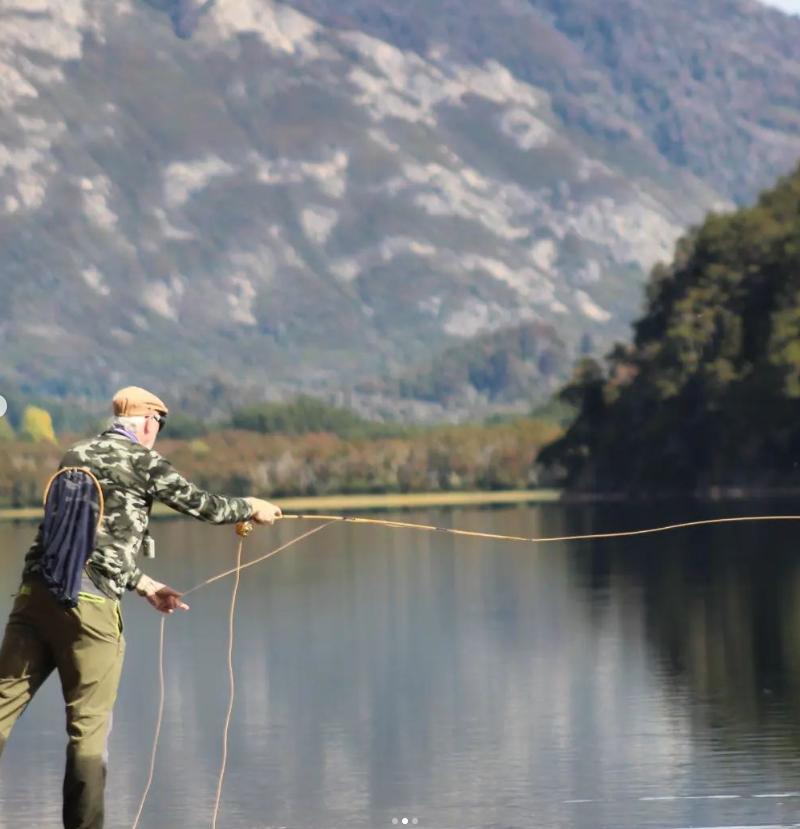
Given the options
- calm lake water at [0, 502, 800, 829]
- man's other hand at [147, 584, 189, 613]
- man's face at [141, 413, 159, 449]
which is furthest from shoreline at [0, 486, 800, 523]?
man's face at [141, 413, 159, 449]

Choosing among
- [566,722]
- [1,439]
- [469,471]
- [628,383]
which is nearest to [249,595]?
[566,722]

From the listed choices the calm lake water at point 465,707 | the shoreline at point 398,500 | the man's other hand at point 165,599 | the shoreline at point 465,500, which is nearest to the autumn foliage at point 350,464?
the shoreline at point 465,500

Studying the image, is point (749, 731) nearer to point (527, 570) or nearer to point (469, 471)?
point (527, 570)

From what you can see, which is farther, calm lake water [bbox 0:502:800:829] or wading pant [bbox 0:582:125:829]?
calm lake water [bbox 0:502:800:829]

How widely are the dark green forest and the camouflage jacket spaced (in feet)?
233

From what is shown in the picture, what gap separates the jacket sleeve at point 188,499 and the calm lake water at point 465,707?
2.90 meters

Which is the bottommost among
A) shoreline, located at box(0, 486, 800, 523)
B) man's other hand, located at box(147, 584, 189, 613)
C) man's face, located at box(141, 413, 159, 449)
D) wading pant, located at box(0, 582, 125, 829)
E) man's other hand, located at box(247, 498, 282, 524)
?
wading pant, located at box(0, 582, 125, 829)

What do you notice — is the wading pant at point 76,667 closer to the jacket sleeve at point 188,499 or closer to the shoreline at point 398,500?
the jacket sleeve at point 188,499

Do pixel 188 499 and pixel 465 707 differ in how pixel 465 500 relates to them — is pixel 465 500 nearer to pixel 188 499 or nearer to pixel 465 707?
pixel 465 707

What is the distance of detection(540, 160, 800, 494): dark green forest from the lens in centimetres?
8519

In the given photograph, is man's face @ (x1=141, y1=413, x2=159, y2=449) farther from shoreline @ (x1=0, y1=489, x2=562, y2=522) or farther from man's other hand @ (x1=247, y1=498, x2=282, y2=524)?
shoreline @ (x1=0, y1=489, x2=562, y2=522)

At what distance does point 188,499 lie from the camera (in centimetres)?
1066

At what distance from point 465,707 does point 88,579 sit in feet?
31.1

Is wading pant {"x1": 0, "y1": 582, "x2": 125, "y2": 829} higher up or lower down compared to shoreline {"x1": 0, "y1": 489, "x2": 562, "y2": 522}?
lower down
